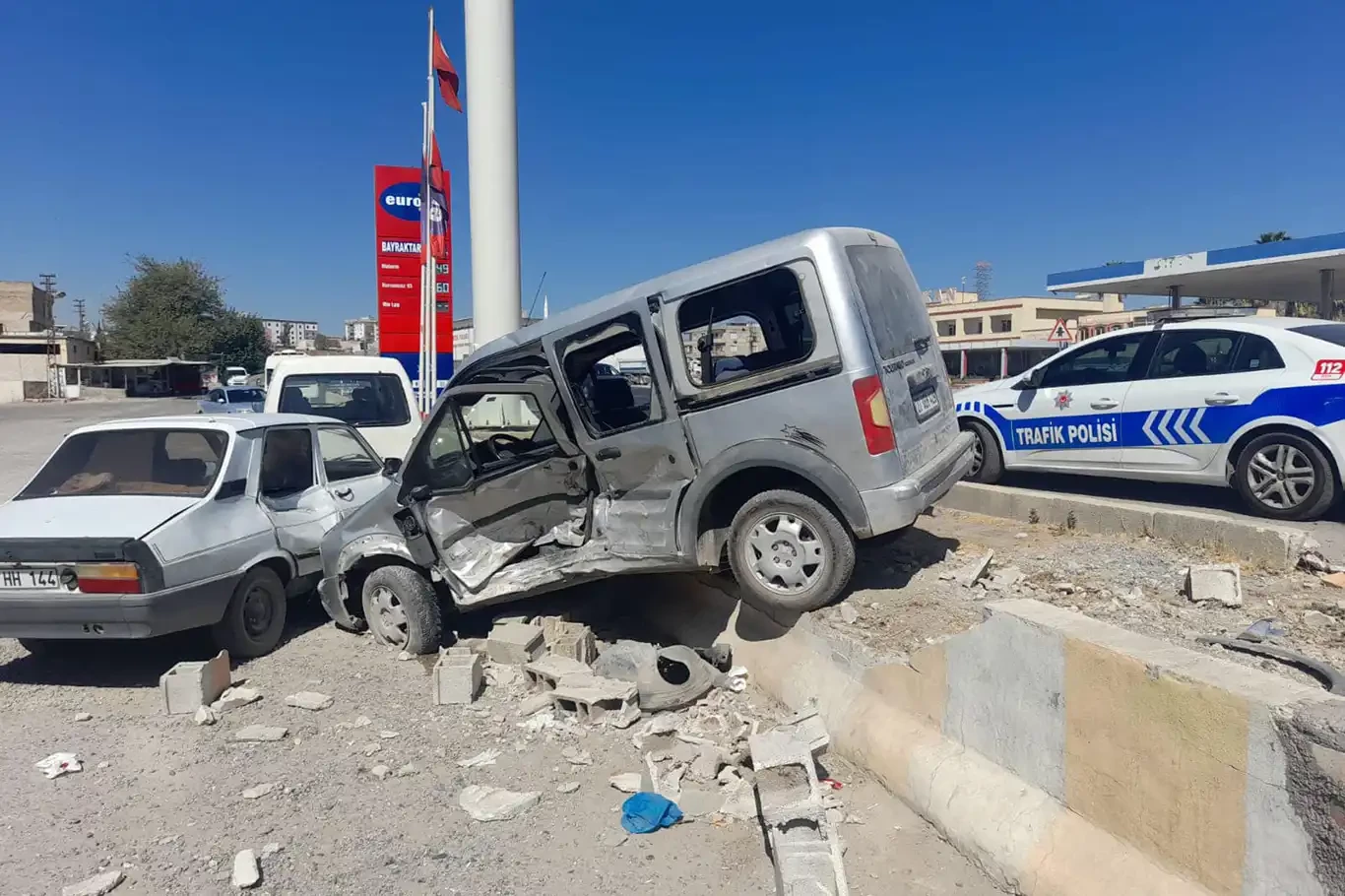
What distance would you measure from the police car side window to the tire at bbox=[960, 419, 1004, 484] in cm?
71

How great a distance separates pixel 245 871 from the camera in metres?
3.60

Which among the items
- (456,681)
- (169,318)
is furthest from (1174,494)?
(169,318)

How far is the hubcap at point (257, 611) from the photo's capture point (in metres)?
6.10

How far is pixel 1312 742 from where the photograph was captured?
252 cm

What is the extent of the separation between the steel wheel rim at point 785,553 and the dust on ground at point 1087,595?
24 cm

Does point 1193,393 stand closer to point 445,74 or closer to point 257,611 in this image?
point 257,611

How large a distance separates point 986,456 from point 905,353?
160 inches

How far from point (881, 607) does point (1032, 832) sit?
1635 millimetres

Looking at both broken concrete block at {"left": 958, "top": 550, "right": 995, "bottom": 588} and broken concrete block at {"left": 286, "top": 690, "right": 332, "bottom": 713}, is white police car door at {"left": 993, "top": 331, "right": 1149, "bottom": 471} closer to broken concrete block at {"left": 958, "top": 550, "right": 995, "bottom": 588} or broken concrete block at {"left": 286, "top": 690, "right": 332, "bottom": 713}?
broken concrete block at {"left": 958, "top": 550, "right": 995, "bottom": 588}

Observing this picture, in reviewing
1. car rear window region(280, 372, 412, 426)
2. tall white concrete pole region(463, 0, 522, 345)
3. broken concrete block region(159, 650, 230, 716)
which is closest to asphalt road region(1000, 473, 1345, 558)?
car rear window region(280, 372, 412, 426)

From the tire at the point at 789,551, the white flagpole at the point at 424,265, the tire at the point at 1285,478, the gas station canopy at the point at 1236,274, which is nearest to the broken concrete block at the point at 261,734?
the tire at the point at 789,551

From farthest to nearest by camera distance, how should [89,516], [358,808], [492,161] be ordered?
[492,161] → [89,516] → [358,808]

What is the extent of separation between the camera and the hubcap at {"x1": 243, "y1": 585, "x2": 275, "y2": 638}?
20.0 feet

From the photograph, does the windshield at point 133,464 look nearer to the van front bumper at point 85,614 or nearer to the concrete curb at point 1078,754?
the van front bumper at point 85,614
